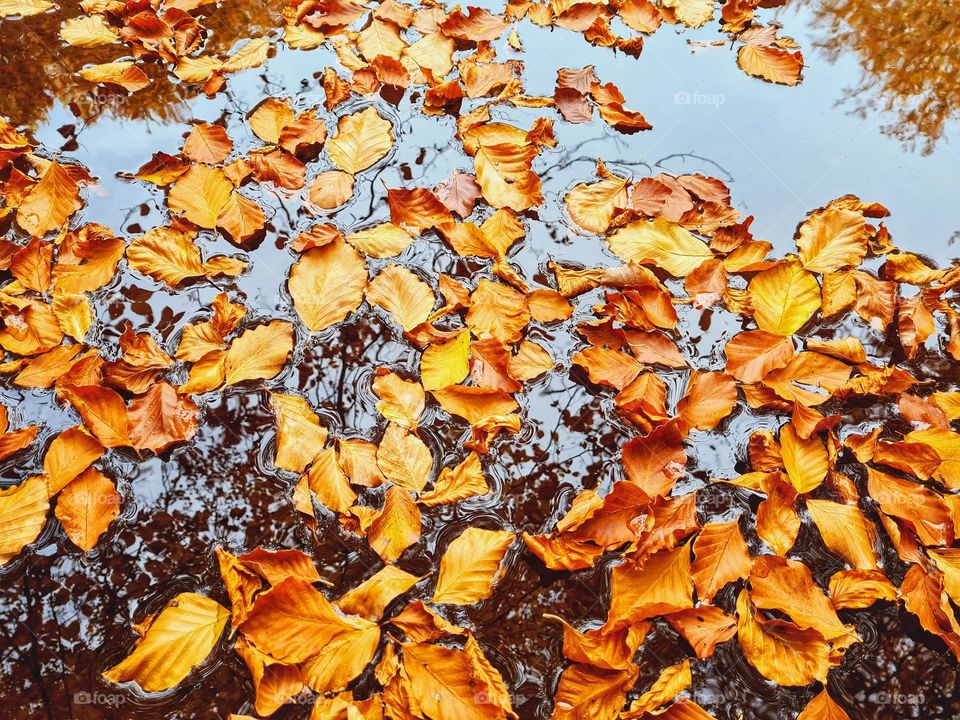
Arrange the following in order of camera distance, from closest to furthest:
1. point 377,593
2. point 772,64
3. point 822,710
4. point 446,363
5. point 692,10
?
point 822,710, point 377,593, point 446,363, point 772,64, point 692,10

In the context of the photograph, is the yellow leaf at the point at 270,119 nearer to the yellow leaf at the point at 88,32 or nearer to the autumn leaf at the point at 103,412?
the yellow leaf at the point at 88,32

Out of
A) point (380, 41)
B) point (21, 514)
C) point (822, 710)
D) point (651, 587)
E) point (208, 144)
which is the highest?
point (380, 41)

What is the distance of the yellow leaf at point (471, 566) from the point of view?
148cm

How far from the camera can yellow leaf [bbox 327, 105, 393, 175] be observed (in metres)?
2.33

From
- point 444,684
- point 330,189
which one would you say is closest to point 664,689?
point 444,684

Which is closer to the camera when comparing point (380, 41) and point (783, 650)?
point (783, 650)

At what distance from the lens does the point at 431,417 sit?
69.3 inches

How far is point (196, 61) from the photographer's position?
2707 millimetres

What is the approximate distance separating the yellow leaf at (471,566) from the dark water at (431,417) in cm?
3

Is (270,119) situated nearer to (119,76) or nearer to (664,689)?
(119,76)

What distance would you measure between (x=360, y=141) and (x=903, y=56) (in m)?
2.40

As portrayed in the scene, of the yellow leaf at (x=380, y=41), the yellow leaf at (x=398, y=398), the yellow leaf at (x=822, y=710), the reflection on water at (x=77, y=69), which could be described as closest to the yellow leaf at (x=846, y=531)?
the yellow leaf at (x=822, y=710)

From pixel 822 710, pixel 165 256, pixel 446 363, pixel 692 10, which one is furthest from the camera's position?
pixel 692 10

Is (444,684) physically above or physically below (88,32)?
below
